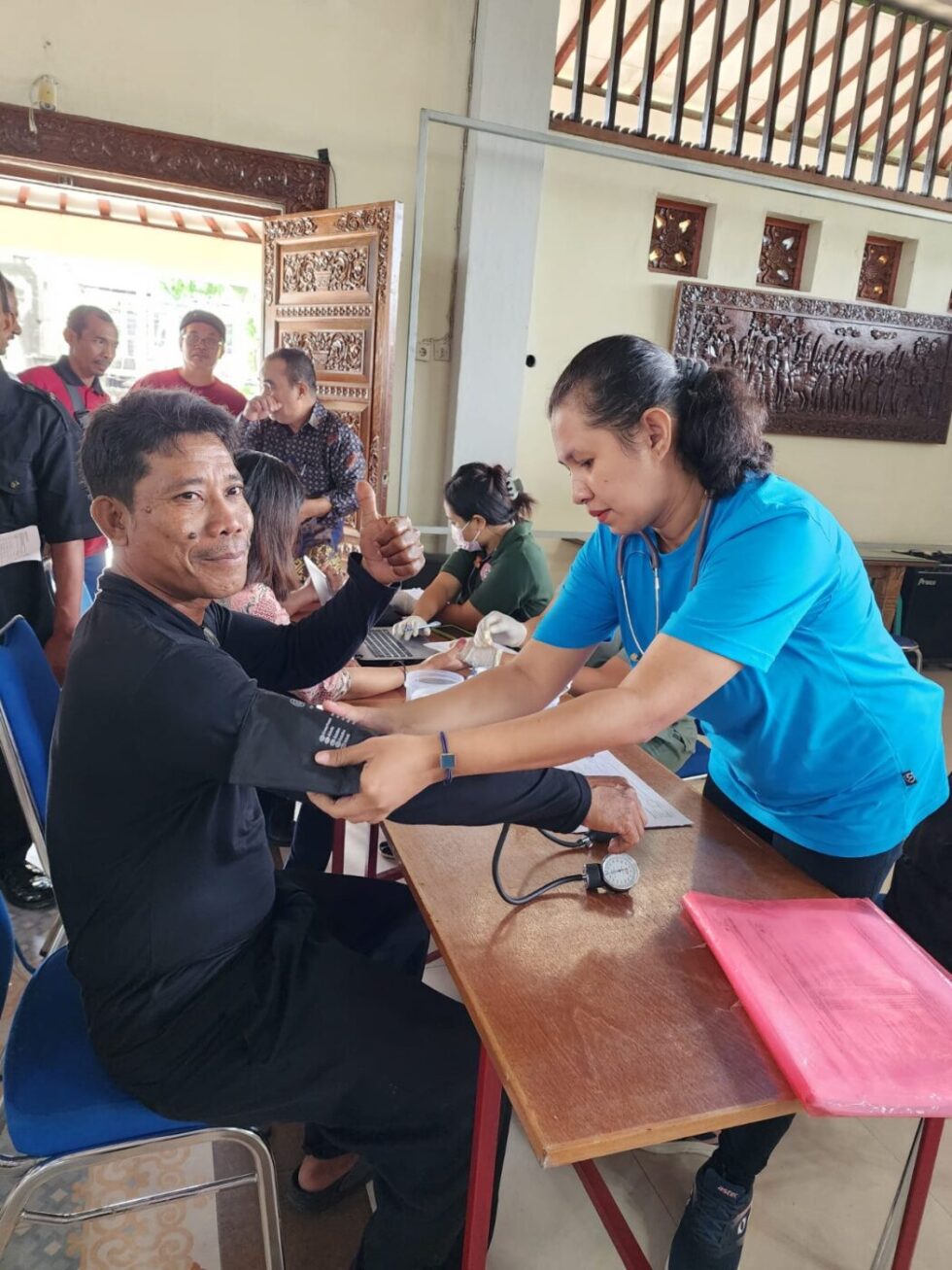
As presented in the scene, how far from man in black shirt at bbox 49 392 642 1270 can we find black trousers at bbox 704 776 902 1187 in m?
0.38

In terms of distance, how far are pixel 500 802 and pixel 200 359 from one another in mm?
3276

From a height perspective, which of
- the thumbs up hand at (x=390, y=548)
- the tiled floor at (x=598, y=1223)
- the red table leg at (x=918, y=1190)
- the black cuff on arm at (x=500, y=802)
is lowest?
the tiled floor at (x=598, y=1223)

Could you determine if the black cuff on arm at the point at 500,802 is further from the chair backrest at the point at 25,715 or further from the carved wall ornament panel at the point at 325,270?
the carved wall ornament panel at the point at 325,270

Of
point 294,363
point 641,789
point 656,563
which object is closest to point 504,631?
point 641,789

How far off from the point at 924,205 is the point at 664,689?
5.38 metres

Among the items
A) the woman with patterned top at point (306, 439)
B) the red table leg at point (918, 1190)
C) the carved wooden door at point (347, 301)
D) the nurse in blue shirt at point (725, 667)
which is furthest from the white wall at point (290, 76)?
the red table leg at point (918, 1190)

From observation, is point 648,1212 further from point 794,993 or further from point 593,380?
point 593,380

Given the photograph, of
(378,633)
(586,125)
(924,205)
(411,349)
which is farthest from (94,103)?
(924,205)

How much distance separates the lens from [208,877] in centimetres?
95

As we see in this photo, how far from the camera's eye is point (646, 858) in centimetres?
115

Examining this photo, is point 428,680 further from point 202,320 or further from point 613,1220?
point 202,320

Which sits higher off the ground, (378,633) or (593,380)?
(593,380)

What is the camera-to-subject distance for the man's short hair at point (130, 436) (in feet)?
3.28

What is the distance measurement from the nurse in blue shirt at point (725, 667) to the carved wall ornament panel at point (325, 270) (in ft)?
9.22
